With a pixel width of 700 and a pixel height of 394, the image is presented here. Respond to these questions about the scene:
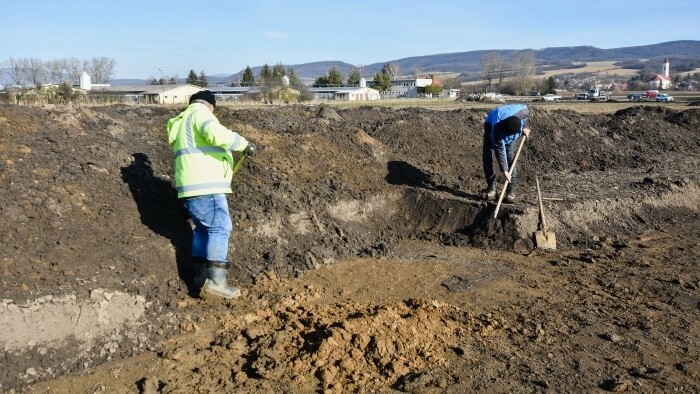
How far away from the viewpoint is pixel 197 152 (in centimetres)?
522

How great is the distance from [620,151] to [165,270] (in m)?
11.6

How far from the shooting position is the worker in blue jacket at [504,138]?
26.5 ft

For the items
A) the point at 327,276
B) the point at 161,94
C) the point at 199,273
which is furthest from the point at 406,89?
the point at 199,273

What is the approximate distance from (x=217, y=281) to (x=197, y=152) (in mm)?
1220

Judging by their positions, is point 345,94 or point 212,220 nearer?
point 212,220

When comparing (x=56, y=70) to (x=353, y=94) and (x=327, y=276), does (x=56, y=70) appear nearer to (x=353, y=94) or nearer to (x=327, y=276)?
(x=353, y=94)

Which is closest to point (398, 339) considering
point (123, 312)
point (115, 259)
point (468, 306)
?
point (468, 306)

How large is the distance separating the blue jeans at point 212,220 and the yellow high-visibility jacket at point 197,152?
10 cm

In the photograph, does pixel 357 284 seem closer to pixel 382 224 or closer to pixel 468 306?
pixel 468 306

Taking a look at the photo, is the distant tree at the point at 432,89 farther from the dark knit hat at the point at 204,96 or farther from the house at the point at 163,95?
the dark knit hat at the point at 204,96

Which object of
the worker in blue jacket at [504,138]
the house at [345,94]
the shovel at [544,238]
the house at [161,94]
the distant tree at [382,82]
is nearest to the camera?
the shovel at [544,238]

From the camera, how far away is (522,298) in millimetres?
5918

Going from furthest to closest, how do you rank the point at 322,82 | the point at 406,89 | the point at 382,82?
the point at 406,89 < the point at 382,82 < the point at 322,82

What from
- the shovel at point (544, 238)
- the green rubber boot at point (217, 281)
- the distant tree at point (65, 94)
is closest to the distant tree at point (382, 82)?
the distant tree at point (65, 94)
